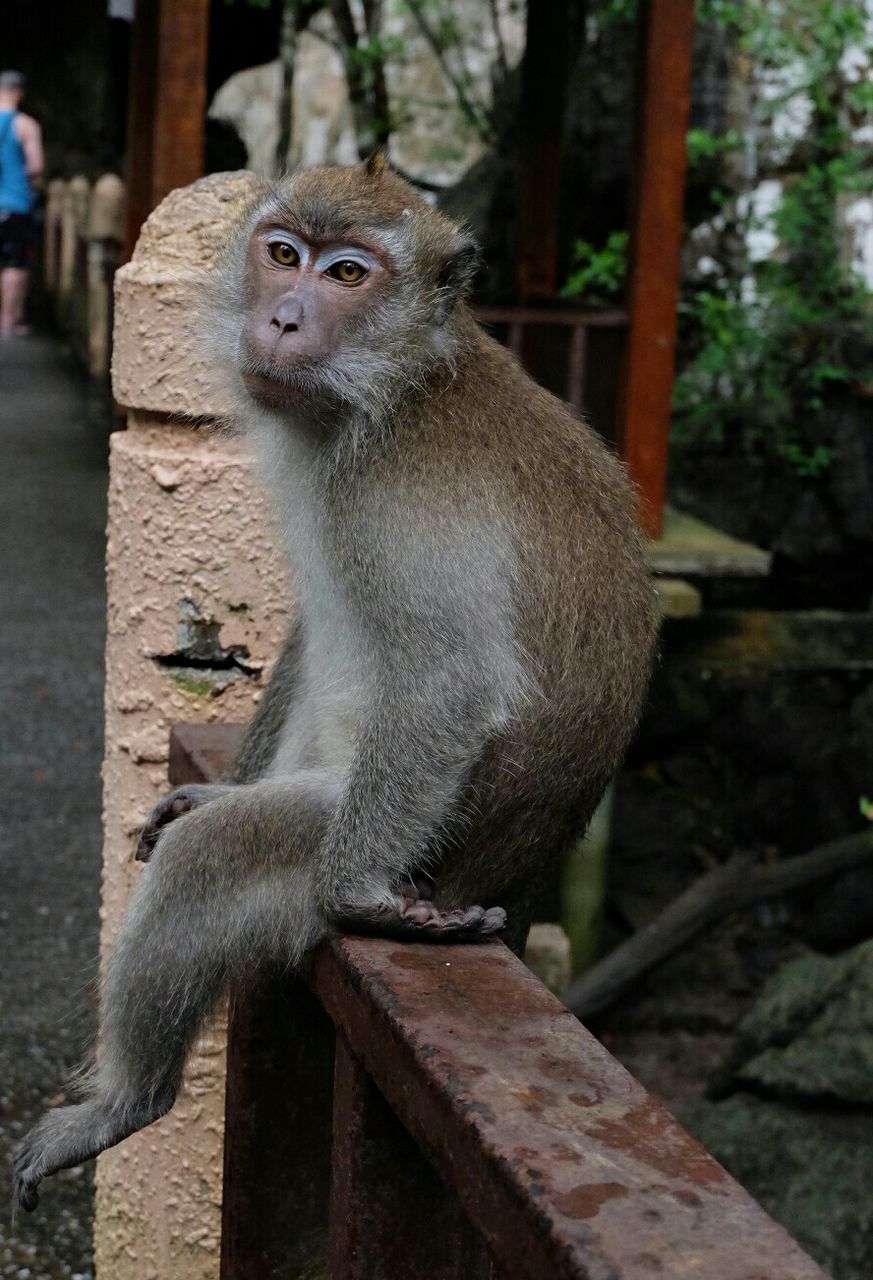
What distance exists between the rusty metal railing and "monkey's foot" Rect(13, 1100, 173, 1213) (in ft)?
0.77

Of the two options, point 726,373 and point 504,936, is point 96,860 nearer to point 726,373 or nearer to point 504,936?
point 504,936

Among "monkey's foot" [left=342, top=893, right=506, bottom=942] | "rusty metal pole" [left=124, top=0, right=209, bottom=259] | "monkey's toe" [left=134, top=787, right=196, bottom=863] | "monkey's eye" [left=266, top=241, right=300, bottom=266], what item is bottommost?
"monkey's toe" [left=134, top=787, right=196, bottom=863]

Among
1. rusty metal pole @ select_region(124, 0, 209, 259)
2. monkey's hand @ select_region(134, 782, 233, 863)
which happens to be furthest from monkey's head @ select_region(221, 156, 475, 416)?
rusty metal pole @ select_region(124, 0, 209, 259)

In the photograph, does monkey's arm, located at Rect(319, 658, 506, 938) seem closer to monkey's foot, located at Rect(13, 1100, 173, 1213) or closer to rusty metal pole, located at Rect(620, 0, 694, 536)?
monkey's foot, located at Rect(13, 1100, 173, 1213)

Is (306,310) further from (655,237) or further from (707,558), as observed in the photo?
(707,558)

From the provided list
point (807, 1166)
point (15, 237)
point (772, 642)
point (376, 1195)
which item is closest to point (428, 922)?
point (376, 1195)

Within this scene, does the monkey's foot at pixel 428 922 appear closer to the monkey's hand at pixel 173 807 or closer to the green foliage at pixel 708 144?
the monkey's hand at pixel 173 807

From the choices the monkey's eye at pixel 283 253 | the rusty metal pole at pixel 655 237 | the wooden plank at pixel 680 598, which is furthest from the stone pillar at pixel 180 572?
the wooden plank at pixel 680 598

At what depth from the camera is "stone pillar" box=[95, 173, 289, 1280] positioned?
9.81 feet

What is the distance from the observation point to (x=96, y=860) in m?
5.70

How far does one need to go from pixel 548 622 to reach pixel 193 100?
13.5 feet

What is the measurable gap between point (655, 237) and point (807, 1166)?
311 centimetres

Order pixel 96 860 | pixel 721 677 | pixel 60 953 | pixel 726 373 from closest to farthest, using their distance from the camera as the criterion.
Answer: pixel 60 953 < pixel 96 860 < pixel 721 677 < pixel 726 373

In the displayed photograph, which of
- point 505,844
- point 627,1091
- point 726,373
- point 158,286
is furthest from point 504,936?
point 726,373
